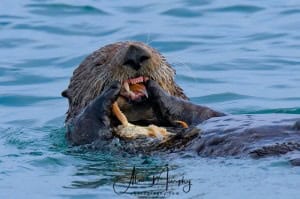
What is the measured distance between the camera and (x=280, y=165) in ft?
19.4

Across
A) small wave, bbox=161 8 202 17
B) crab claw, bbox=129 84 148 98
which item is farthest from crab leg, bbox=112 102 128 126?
small wave, bbox=161 8 202 17

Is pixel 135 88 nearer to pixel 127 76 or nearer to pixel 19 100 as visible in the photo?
pixel 127 76

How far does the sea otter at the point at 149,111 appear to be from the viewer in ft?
21.5

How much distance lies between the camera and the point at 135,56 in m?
7.27

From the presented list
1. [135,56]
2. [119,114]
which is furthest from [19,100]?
[135,56]

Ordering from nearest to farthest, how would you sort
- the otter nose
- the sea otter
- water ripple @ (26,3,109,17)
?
1. the sea otter
2. the otter nose
3. water ripple @ (26,3,109,17)

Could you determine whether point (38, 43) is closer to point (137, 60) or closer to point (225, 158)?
point (137, 60)

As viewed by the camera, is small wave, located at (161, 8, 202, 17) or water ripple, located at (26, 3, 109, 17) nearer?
small wave, located at (161, 8, 202, 17)

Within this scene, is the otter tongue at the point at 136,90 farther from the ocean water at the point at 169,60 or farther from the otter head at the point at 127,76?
the ocean water at the point at 169,60

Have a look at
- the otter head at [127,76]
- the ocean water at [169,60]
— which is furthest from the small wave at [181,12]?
the otter head at [127,76]

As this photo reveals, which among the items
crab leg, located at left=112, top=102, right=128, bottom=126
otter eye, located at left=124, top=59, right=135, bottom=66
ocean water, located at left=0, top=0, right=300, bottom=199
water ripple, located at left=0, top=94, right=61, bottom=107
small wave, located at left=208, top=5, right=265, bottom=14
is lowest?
water ripple, located at left=0, top=94, right=61, bottom=107

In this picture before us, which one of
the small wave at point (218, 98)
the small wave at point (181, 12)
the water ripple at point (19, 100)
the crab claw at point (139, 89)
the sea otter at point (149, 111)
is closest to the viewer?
the sea otter at point (149, 111)

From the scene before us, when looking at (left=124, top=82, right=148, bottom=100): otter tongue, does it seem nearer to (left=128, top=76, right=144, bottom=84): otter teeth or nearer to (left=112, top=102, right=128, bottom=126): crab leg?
(left=128, top=76, right=144, bottom=84): otter teeth

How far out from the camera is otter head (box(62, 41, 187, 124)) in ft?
24.1
